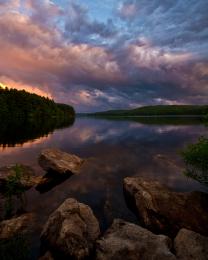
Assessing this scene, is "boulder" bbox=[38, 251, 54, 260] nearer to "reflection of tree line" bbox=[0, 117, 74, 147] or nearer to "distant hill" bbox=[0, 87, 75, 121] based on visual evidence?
"reflection of tree line" bbox=[0, 117, 74, 147]

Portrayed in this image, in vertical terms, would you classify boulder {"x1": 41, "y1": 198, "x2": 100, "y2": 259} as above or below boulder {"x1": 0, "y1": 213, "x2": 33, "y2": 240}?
above

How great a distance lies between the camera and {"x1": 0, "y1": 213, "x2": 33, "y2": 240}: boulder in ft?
55.5

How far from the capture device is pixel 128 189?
950 inches

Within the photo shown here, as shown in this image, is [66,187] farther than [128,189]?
Yes

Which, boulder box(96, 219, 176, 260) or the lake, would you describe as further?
the lake

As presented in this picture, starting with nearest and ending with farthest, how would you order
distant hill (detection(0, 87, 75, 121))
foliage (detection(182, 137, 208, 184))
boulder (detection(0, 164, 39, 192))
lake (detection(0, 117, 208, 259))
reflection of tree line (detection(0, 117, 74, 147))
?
foliage (detection(182, 137, 208, 184)) < lake (detection(0, 117, 208, 259)) < boulder (detection(0, 164, 39, 192)) < reflection of tree line (detection(0, 117, 74, 147)) < distant hill (detection(0, 87, 75, 121))

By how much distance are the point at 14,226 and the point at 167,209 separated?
38.1 ft

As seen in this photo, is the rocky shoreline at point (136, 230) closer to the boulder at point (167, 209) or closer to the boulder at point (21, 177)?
the boulder at point (167, 209)

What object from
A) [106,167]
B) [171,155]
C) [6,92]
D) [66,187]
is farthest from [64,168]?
[6,92]

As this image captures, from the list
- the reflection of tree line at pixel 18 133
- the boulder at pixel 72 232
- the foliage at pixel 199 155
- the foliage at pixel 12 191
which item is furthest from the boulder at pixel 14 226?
the reflection of tree line at pixel 18 133

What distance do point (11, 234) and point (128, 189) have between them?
1124 cm

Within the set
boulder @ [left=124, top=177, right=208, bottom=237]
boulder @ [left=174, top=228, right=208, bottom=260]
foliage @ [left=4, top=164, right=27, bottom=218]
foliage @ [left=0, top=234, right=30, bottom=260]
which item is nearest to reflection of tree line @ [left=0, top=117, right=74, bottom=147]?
foliage @ [left=4, top=164, right=27, bottom=218]

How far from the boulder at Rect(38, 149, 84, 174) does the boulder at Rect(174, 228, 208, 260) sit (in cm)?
1926

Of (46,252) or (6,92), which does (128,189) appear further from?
(6,92)
